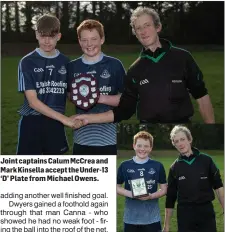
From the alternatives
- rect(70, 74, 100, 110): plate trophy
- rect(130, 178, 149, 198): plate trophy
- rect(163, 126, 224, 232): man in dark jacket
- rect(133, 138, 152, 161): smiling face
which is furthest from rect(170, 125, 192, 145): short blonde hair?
rect(70, 74, 100, 110): plate trophy

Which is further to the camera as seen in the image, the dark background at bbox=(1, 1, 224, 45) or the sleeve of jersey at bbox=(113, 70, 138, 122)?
the dark background at bbox=(1, 1, 224, 45)

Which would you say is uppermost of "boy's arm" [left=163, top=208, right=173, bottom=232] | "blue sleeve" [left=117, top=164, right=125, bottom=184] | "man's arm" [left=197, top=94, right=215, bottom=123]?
"man's arm" [left=197, top=94, right=215, bottom=123]

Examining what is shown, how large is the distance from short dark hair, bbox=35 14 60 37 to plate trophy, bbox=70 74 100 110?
22cm

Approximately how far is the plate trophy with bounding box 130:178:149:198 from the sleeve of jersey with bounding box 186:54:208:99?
1.35 ft

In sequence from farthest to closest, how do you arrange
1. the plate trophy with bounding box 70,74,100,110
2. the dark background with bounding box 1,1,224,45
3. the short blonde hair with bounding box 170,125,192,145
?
the dark background with bounding box 1,1,224,45 < the short blonde hair with bounding box 170,125,192,145 < the plate trophy with bounding box 70,74,100,110

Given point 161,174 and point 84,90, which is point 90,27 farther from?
point 161,174

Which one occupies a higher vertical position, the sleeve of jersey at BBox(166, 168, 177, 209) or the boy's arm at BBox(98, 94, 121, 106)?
the boy's arm at BBox(98, 94, 121, 106)

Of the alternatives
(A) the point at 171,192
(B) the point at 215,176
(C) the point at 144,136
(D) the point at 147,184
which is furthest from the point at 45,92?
(B) the point at 215,176

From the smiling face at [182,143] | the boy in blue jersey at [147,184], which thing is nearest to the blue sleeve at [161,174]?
the boy in blue jersey at [147,184]

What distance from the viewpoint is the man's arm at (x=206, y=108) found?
8.61 feet

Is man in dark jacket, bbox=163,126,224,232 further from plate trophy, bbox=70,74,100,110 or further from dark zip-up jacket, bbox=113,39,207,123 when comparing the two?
plate trophy, bbox=70,74,100,110

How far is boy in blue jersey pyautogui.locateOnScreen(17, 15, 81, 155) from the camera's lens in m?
2.55

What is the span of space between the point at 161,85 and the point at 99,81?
Answer: 250 mm

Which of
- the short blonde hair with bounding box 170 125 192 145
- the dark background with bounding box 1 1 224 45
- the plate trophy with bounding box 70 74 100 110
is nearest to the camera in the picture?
the plate trophy with bounding box 70 74 100 110
